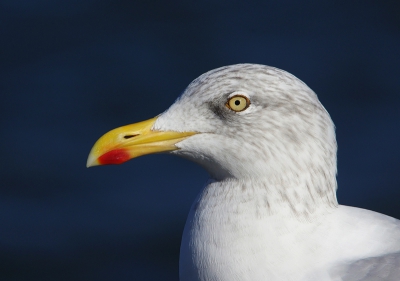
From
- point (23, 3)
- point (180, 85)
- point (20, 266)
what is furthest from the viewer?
point (23, 3)

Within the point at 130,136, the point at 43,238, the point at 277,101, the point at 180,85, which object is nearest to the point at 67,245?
the point at 43,238

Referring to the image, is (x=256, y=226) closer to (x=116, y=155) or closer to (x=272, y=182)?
(x=272, y=182)

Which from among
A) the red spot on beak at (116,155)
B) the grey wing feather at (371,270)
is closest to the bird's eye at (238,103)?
the red spot on beak at (116,155)

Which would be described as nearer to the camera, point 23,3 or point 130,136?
point 130,136

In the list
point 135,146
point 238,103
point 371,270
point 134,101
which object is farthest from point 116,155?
point 134,101

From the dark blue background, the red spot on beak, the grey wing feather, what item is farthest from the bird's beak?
the dark blue background

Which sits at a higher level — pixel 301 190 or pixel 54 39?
pixel 54 39

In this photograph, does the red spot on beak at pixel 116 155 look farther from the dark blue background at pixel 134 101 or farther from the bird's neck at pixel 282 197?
the dark blue background at pixel 134 101

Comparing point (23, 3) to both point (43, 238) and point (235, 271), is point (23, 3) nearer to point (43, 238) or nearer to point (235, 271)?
point (43, 238)

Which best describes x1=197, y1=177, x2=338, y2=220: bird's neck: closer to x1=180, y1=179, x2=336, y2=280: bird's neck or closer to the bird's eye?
x1=180, y1=179, x2=336, y2=280: bird's neck
